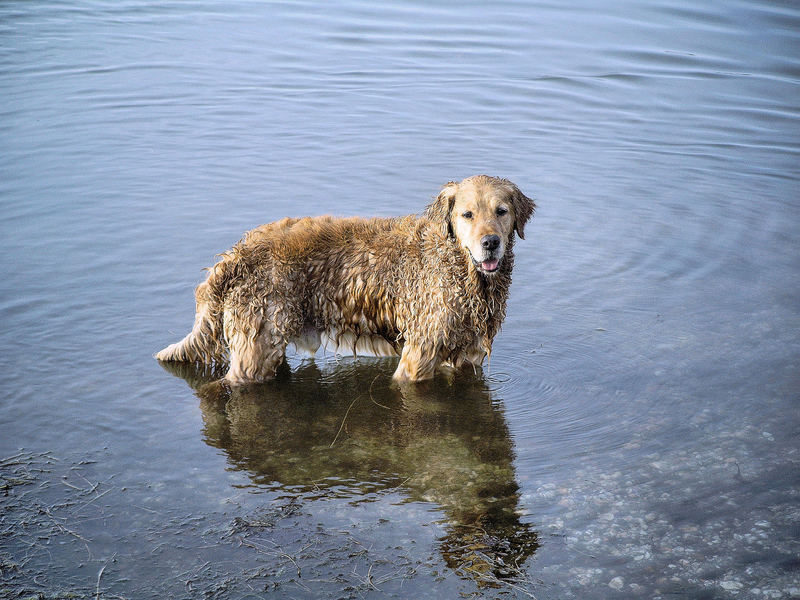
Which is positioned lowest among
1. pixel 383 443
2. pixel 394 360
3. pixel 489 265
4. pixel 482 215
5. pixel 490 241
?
pixel 383 443

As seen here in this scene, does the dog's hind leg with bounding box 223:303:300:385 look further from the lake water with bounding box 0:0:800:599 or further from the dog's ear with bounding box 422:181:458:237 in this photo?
the dog's ear with bounding box 422:181:458:237

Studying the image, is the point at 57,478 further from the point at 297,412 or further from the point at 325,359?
the point at 325,359

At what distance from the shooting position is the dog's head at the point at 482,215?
6.47 metres

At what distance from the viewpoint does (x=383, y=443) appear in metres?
6.27

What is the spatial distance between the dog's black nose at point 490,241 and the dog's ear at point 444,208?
1.42 feet

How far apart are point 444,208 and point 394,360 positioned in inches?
59.6

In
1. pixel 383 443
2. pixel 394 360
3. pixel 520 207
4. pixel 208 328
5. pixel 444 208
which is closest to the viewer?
pixel 383 443

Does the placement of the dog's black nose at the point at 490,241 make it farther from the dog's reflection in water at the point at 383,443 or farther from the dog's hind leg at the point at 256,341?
the dog's hind leg at the point at 256,341

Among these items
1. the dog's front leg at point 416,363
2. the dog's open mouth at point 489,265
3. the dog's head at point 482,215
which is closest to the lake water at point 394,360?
the dog's front leg at point 416,363

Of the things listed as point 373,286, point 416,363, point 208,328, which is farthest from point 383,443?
point 208,328

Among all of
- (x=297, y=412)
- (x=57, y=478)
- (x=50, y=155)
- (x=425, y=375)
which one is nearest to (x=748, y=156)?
(x=425, y=375)

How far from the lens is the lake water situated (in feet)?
16.4

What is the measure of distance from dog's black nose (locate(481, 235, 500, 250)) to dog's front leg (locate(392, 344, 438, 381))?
0.97 meters

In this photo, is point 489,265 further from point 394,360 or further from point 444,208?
point 394,360
